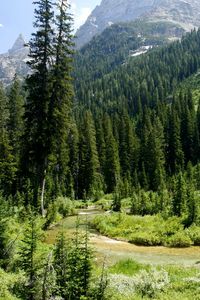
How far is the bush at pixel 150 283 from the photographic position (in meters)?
14.9

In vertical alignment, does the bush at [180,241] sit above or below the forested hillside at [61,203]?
below

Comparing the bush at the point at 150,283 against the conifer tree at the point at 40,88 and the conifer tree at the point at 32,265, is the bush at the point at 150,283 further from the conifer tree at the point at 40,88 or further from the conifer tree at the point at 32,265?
the conifer tree at the point at 40,88

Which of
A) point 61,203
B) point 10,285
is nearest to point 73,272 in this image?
point 10,285

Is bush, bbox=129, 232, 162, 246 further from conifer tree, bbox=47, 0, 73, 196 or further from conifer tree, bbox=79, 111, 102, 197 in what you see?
conifer tree, bbox=79, 111, 102, 197

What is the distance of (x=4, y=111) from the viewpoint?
7531 centimetres

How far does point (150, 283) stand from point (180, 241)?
11.5m

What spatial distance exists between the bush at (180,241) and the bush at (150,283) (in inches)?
403

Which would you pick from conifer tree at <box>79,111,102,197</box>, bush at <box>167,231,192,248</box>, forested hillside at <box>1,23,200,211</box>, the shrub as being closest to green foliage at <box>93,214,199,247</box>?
bush at <box>167,231,192,248</box>

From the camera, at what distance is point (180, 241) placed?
86.3 ft

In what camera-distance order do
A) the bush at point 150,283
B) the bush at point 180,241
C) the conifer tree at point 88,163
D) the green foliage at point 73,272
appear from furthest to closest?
the conifer tree at point 88,163 → the bush at point 180,241 → the bush at point 150,283 → the green foliage at point 73,272

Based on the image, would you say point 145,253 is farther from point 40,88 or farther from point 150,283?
point 40,88

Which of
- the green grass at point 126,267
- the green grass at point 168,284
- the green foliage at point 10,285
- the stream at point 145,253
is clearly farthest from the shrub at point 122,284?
the stream at point 145,253

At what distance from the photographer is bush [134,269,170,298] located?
14930 mm

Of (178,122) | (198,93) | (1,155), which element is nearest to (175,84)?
(198,93)
